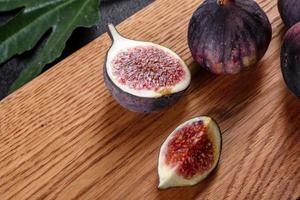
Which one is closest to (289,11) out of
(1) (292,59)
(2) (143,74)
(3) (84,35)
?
(1) (292,59)

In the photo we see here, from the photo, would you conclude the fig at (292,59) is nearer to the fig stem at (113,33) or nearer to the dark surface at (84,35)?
the fig stem at (113,33)

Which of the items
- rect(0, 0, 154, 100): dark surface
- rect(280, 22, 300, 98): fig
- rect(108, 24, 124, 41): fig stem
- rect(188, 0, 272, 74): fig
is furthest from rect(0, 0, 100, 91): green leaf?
rect(280, 22, 300, 98): fig

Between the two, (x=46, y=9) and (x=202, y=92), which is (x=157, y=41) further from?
(x=46, y=9)

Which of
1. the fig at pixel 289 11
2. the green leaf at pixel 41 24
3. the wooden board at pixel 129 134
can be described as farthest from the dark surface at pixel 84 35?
the fig at pixel 289 11

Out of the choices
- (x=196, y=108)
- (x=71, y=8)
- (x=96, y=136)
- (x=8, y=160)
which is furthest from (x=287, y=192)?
(x=71, y=8)

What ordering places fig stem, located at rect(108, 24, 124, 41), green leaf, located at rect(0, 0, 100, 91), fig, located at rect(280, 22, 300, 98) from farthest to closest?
green leaf, located at rect(0, 0, 100, 91) → fig stem, located at rect(108, 24, 124, 41) → fig, located at rect(280, 22, 300, 98)

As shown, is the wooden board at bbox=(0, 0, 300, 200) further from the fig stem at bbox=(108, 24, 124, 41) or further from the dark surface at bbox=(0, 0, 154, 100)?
the dark surface at bbox=(0, 0, 154, 100)
